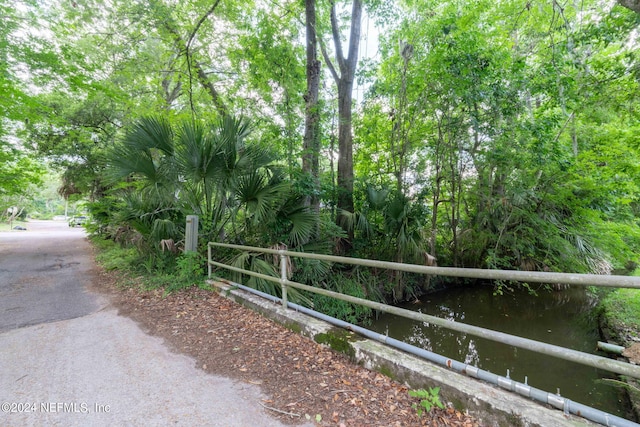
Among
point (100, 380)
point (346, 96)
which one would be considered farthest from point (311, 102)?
point (100, 380)

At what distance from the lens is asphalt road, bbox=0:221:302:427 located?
1893 millimetres

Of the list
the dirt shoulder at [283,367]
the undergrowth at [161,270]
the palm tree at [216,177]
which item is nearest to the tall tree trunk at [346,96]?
the palm tree at [216,177]

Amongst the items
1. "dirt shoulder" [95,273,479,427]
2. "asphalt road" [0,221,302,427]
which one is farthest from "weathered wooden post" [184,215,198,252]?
"asphalt road" [0,221,302,427]

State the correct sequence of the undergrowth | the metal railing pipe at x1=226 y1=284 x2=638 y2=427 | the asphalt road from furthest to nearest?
the undergrowth < the asphalt road < the metal railing pipe at x1=226 y1=284 x2=638 y2=427

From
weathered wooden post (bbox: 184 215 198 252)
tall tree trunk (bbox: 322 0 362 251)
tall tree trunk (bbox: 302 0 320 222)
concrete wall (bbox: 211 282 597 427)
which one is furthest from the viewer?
tall tree trunk (bbox: 322 0 362 251)

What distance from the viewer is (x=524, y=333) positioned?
583 cm

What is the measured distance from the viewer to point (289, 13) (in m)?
7.41

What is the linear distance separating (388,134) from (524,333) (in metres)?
6.18

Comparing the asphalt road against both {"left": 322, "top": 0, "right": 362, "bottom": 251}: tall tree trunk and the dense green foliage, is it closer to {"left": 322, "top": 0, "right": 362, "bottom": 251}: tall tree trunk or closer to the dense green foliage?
the dense green foliage

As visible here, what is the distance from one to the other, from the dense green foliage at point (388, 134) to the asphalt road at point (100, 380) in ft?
6.22

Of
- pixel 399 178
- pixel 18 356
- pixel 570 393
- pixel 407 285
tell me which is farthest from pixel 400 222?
pixel 18 356

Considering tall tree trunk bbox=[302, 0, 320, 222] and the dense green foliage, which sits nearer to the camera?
the dense green foliage

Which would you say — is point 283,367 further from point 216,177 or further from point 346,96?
point 346,96

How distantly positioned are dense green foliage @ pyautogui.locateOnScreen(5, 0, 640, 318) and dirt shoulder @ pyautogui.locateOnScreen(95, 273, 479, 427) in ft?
3.83
